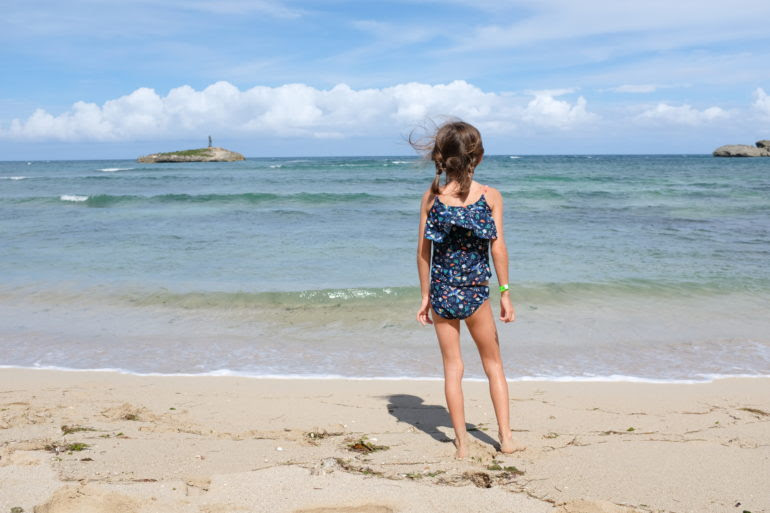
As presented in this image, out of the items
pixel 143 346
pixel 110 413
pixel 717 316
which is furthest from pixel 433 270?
pixel 717 316

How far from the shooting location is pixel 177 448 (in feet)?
12.7

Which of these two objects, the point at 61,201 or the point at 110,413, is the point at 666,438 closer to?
the point at 110,413

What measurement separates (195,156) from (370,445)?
90874 mm

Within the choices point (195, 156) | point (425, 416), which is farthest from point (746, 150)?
point (425, 416)

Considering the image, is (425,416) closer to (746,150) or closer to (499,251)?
(499,251)

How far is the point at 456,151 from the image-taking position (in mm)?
3514

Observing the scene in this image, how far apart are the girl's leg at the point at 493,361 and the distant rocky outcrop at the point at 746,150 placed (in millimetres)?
102392

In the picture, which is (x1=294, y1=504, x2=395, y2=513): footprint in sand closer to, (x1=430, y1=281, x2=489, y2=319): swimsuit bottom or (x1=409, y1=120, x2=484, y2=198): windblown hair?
(x1=430, y1=281, x2=489, y2=319): swimsuit bottom

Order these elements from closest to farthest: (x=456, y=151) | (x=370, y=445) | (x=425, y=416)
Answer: (x=456, y=151)
(x=370, y=445)
(x=425, y=416)

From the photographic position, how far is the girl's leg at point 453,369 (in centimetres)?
376

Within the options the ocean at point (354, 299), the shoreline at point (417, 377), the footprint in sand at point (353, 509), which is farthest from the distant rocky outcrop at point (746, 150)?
the footprint in sand at point (353, 509)

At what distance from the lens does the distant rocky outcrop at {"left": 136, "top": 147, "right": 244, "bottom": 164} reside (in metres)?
89.1

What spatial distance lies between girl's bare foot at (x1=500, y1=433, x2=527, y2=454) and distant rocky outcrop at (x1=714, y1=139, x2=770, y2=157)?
10241 centimetres

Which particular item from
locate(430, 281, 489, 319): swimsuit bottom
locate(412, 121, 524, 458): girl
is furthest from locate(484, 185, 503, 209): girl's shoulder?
locate(430, 281, 489, 319): swimsuit bottom
